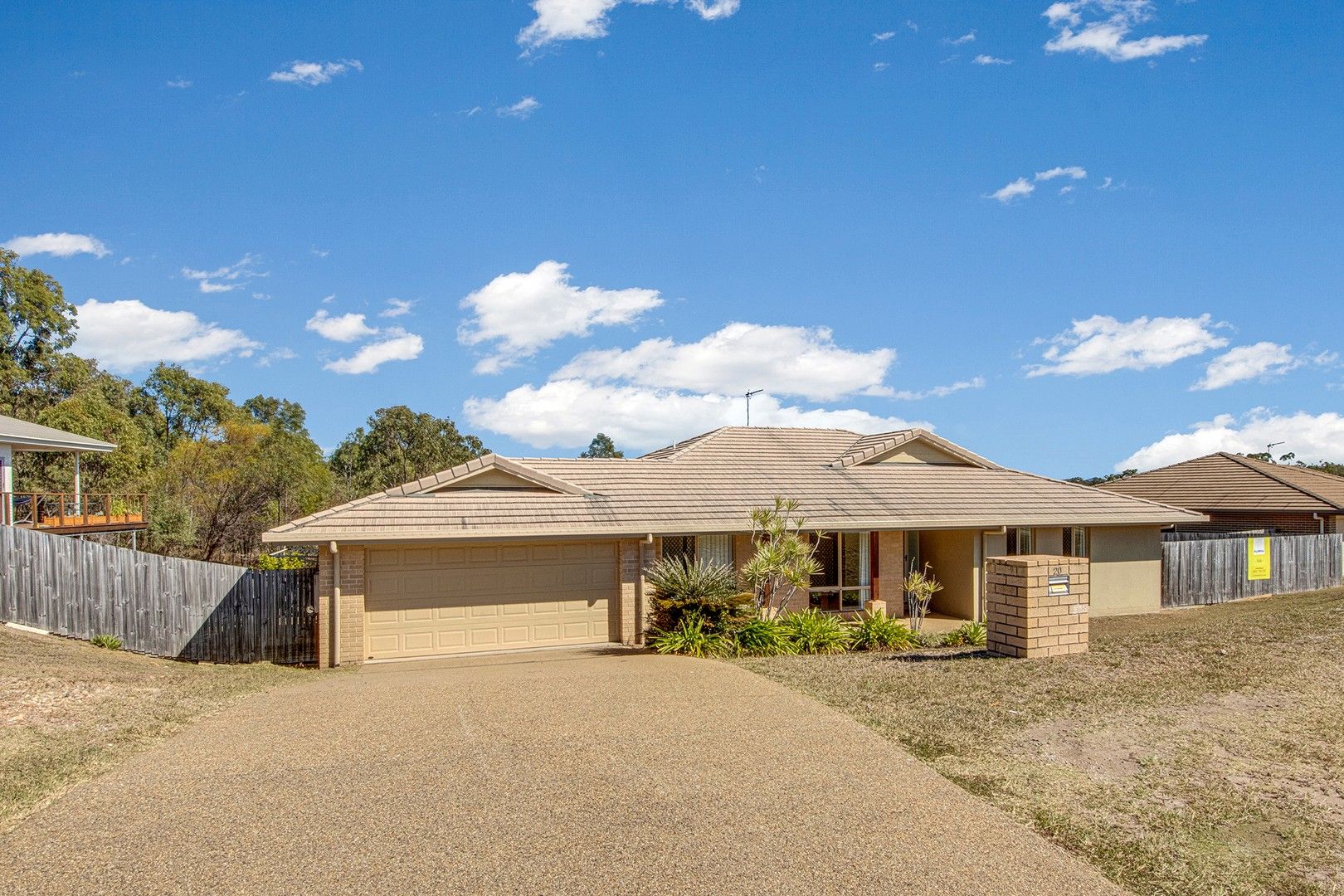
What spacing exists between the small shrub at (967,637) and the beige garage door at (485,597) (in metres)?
6.02

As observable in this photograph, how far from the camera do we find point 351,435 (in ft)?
167

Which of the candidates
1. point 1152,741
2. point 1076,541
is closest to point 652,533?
point 1152,741

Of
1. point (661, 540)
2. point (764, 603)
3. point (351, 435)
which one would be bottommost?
point (764, 603)

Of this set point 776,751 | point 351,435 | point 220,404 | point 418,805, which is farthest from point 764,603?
point 220,404

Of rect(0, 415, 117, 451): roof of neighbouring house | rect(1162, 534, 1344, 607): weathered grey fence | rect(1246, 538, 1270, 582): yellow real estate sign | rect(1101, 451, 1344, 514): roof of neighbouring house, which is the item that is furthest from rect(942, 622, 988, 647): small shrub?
rect(0, 415, 117, 451): roof of neighbouring house

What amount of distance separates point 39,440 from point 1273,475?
40637mm

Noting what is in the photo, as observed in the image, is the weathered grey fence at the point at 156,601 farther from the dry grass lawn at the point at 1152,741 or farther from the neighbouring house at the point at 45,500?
the neighbouring house at the point at 45,500

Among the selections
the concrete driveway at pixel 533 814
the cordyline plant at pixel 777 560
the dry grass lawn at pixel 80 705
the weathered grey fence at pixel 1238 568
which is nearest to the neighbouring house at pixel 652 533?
the cordyline plant at pixel 777 560

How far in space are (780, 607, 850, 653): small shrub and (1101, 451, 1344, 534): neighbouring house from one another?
18.2 metres

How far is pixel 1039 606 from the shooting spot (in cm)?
1171

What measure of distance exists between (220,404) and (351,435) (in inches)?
717

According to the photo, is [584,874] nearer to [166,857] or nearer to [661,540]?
[166,857]

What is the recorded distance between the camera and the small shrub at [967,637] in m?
14.9

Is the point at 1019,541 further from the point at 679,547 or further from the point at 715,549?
the point at 679,547
